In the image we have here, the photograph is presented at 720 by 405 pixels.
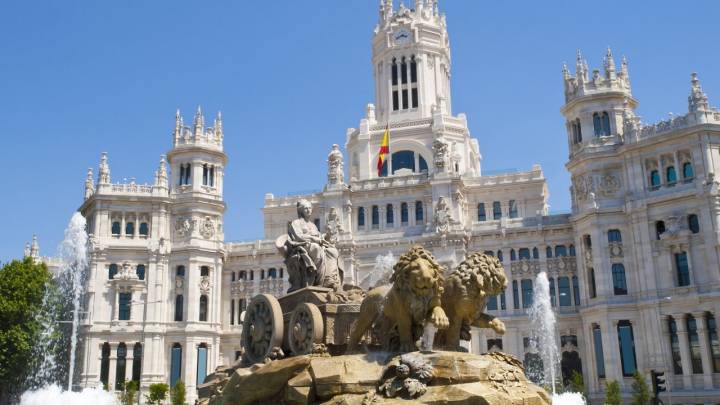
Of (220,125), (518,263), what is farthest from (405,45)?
(518,263)

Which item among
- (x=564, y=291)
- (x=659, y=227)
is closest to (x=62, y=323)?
(x=564, y=291)

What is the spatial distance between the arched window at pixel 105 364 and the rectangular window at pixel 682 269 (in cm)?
4526

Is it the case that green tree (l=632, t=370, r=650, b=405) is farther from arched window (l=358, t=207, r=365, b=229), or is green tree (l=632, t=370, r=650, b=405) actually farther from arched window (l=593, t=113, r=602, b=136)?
arched window (l=358, t=207, r=365, b=229)

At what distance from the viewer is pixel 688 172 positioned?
48.5m

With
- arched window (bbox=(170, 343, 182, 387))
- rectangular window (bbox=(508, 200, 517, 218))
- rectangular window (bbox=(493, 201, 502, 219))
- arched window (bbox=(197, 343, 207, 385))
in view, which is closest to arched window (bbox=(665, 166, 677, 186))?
rectangular window (bbox=(508, 200, 517, 218))

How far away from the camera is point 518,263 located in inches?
2264

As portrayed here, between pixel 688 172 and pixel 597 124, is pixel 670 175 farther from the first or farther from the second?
pixel 597 124

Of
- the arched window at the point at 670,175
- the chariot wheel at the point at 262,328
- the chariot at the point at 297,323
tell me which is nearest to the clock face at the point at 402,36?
the arched window at the point at 670,175

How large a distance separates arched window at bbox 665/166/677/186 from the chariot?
39.5 m

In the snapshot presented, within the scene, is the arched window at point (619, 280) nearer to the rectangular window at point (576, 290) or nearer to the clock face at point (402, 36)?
the rectangular window at point (576, 290)

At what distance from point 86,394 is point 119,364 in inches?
289

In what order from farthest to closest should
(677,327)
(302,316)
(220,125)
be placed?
(220,125), (677,327), (302,316)

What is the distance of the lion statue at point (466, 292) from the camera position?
14.3 m

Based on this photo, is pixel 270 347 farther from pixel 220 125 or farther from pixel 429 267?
pixel 220 125
